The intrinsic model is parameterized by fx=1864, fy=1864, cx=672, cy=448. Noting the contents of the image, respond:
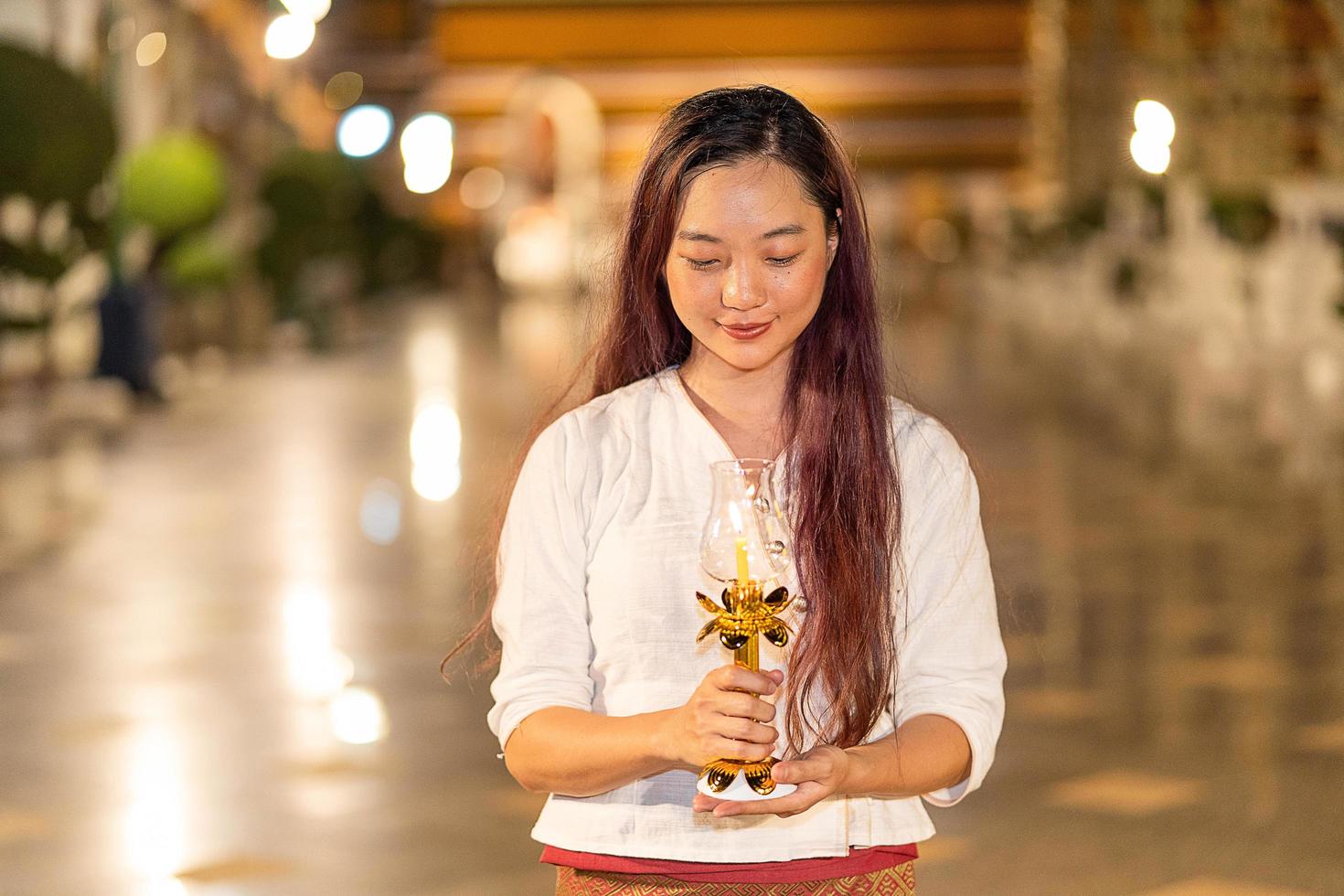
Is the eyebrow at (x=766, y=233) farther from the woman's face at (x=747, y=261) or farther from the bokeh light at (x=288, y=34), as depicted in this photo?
the bokeh light at (x=288, y=34)

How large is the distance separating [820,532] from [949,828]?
6.27ft

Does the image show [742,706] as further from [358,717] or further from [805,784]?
[358,717]

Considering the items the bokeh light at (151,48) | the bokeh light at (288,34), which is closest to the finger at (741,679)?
the bokeh light at (288,34)

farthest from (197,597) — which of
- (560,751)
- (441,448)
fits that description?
(560,751)

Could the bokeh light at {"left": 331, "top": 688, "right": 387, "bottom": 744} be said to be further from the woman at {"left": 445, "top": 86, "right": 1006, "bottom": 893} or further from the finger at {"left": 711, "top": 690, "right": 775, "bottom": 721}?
the finger at {"left": 711, "top": 690, "right": 775, "bottom": 721}

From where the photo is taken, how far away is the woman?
168cm

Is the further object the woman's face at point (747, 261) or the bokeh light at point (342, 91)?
the bokeh light at point (342, 91)

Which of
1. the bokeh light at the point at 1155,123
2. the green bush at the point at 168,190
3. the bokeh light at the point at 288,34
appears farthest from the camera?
the bokeh light at the point at 288,34

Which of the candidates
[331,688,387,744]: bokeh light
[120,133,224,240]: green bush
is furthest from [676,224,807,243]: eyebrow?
[120,133,224,240]: green bush

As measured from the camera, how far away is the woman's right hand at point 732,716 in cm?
149

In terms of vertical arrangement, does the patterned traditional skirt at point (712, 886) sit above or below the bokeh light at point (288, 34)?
below

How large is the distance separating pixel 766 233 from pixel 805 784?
0.50 metres

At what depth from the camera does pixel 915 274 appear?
29781 millimetres

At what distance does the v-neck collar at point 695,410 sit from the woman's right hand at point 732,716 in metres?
0.27
